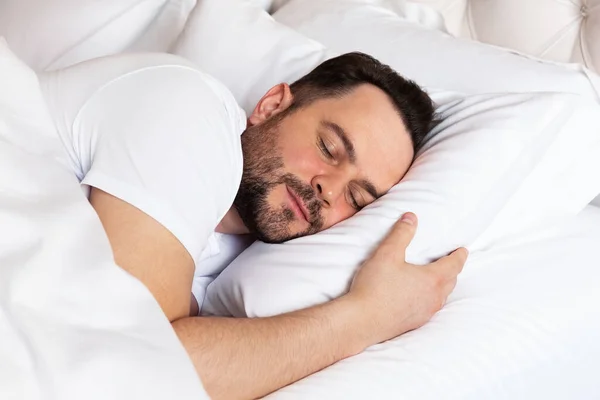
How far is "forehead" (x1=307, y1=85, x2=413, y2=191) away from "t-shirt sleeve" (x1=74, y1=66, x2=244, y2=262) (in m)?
0.23

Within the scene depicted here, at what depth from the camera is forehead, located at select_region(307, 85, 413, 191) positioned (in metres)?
1.17

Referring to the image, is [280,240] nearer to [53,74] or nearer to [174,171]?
[174,171]

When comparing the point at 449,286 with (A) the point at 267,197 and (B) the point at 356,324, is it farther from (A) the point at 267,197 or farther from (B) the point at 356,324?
(A) the point at 267,197

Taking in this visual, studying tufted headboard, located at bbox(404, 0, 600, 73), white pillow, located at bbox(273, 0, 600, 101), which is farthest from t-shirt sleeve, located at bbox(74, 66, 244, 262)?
tufted headboard, located at bbox(404, 0, 600, 73)

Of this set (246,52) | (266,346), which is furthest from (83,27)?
(266,346)

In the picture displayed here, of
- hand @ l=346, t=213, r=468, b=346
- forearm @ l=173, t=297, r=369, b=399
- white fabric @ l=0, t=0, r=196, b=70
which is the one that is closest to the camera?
forearm @ l=173, t=297, r=369, b=399

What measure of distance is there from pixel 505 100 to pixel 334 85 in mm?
285

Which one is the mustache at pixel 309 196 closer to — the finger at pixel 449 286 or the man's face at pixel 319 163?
the man's face at pixel 319 163

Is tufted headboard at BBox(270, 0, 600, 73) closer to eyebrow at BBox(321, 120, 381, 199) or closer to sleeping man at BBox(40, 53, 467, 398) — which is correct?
sleeping man at BBox(40, 53, 467, 398)

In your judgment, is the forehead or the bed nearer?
the bed

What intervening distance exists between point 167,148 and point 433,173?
1.43 ft

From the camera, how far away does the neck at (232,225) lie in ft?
3.90

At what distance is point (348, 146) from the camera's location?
3.81 ft

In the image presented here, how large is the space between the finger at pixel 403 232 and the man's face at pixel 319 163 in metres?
0.11
